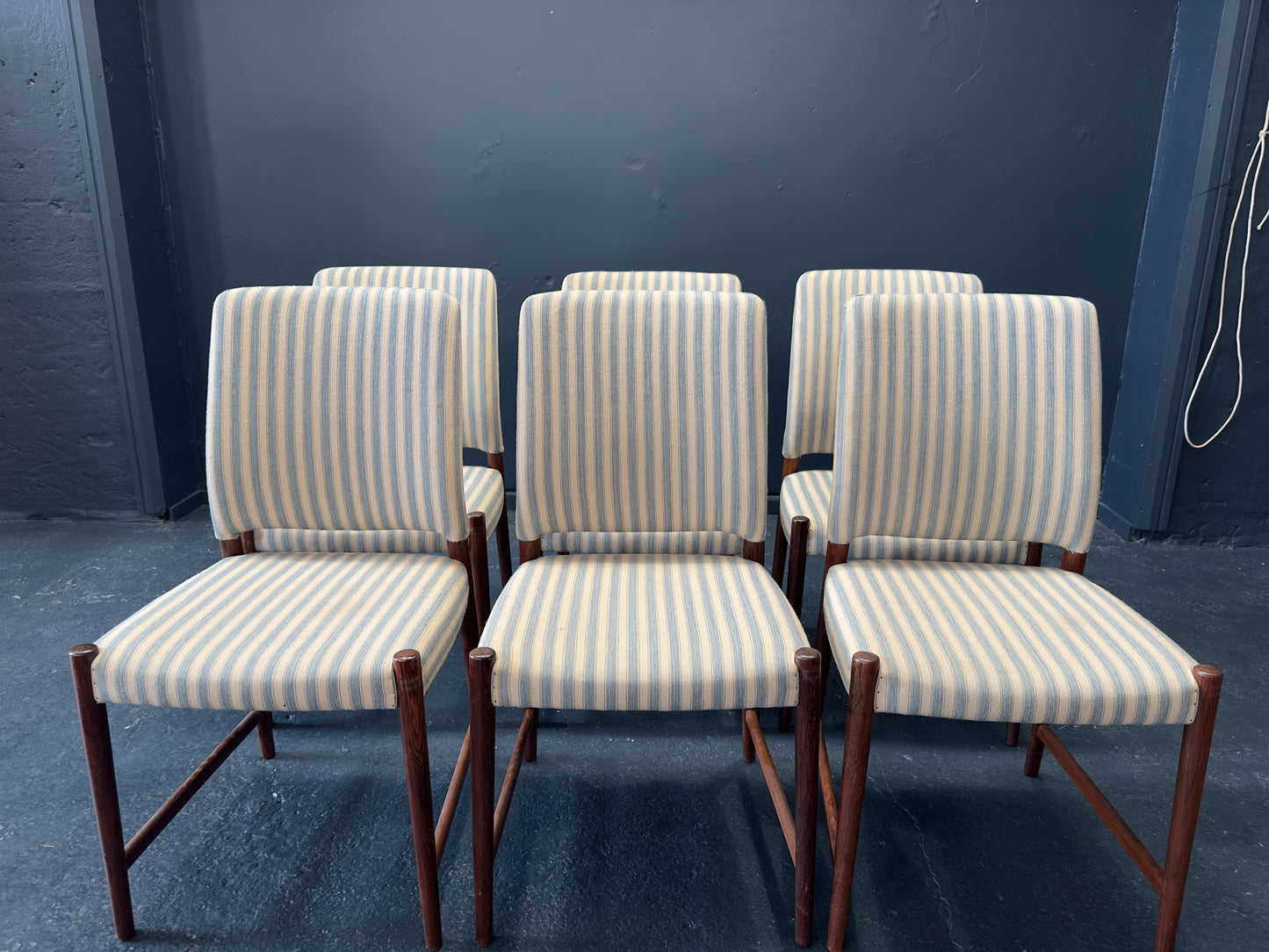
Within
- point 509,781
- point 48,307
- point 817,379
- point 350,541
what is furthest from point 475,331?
point 48,307

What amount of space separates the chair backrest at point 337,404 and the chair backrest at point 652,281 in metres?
0.83

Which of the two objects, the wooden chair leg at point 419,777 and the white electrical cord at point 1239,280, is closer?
the wooden chair leg at point 419,777

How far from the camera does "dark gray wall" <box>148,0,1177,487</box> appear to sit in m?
2.64

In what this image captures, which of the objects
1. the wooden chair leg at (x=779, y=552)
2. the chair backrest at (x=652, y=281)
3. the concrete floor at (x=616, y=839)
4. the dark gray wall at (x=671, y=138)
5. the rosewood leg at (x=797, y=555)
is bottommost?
the concrete floor at (x=616, y=839)

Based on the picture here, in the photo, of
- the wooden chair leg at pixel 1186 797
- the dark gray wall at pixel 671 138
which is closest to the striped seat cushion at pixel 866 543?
the wooden chair leg at pixel 1186 797

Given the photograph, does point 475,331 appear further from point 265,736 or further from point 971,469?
point 971,469

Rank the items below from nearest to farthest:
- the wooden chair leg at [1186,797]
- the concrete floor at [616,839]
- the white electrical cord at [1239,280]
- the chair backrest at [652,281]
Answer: the wooden chair leg at [1186,797]
the concrete floor at [616,839]
the chair backrest at [652,281]
the white electrical cord at [1239,280]

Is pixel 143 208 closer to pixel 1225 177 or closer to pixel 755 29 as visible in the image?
pixel 755 29

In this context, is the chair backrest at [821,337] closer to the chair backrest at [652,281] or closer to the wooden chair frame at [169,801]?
the chair backrest at [652,281]

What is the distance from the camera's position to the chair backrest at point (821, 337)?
1.94m

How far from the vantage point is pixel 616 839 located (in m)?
1.38

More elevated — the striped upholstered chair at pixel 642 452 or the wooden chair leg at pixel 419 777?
the striped upholstered chair at pixel 642 452

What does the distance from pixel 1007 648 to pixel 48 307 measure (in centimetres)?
315

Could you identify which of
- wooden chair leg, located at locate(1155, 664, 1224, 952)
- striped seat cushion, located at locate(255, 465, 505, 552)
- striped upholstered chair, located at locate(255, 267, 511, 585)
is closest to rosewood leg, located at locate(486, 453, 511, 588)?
striped upholstered chair, located at locate(255, 267, 511, 585)
